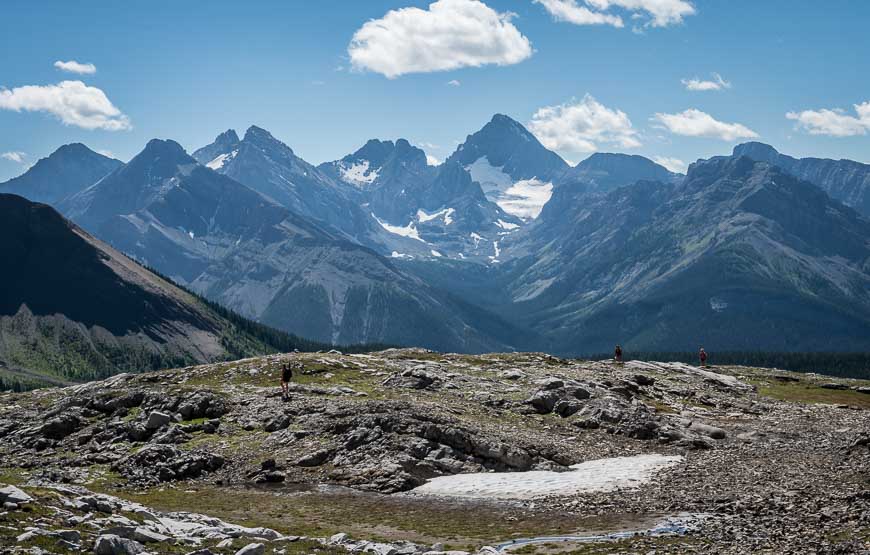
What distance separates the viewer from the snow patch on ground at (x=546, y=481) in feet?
162

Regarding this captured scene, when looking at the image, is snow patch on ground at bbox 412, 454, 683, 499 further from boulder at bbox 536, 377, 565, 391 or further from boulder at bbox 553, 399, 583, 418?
boulder at bbox 536, 377, 565, 391

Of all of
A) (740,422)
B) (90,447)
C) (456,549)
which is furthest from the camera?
(740,422)

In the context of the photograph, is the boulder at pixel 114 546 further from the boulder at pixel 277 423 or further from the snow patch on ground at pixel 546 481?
the boulder at pixel 277 423

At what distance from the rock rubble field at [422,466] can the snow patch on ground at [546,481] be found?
20 cm

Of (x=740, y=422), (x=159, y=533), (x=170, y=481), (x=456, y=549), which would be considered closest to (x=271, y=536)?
(x=159, y=533)

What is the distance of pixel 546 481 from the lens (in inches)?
2046

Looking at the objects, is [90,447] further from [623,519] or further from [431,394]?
[623,519]

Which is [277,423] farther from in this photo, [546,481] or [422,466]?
[546,481]

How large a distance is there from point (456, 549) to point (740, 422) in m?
51.6

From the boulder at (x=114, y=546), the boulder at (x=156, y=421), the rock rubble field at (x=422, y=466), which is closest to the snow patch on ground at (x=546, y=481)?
the rock rubble field at (x=422, y=466)

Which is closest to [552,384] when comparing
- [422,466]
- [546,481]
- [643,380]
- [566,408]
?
[566,408]

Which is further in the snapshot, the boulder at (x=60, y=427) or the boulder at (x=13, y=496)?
the boulder at (x=60, y=427)

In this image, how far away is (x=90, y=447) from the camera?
62.2 meters

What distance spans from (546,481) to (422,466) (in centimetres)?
872
